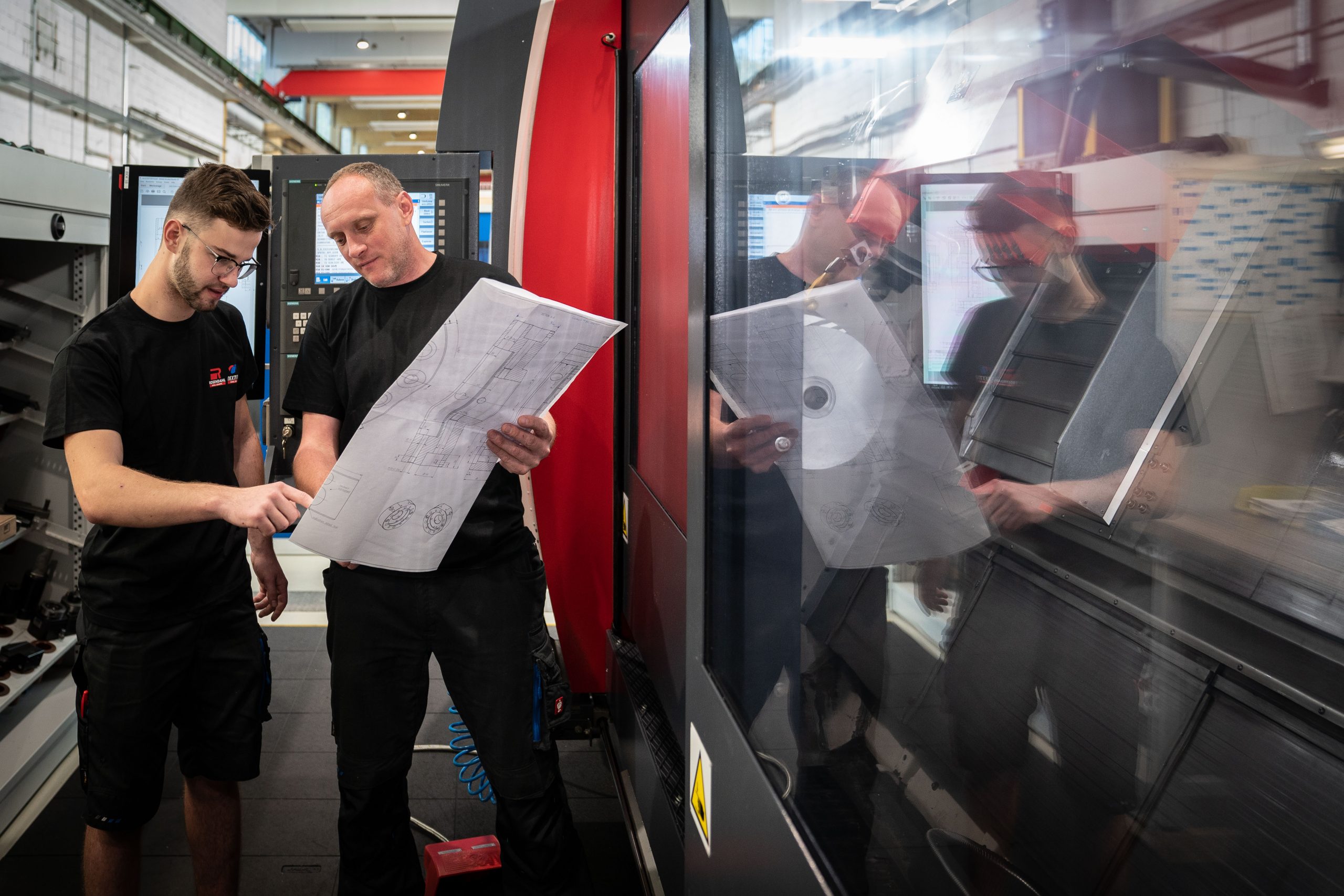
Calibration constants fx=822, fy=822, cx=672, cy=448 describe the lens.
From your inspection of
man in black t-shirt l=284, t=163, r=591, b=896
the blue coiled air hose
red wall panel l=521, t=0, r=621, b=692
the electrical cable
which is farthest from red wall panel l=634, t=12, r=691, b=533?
the blue coiled air hose

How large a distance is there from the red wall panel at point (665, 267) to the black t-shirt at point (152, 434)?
3.33 ft

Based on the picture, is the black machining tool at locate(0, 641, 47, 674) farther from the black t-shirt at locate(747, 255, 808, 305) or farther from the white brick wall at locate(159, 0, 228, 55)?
the white brick wall at locate(159, 0, 228, 55)

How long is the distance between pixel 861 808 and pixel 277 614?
5.46 feet

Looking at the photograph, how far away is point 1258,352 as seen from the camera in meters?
0.56

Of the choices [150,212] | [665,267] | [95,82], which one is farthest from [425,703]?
[95,82]

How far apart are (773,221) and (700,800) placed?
2.66 feet

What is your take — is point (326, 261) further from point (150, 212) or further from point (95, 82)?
point (95, 82)

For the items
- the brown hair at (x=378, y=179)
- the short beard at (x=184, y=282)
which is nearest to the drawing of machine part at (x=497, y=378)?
the brown hair at (x=378, y=179)

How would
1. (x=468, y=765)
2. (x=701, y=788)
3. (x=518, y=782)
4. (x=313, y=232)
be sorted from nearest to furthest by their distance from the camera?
1. (x=701, y=788)
2. (x=518, y=782)
3. (x=468, y=765)
4. (x=313, y=232)

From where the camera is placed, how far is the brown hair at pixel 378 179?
5.74 ft

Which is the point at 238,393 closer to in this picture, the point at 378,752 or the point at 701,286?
the point at 378,752

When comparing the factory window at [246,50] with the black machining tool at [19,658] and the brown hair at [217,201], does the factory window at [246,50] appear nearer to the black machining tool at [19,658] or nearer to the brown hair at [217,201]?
the black machining tool at [19,658]

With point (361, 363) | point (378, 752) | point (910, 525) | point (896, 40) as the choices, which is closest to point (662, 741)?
point (378, 752)

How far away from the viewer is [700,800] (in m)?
1.19
